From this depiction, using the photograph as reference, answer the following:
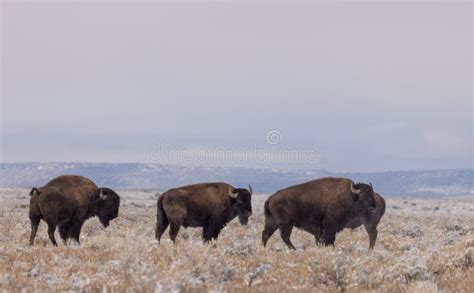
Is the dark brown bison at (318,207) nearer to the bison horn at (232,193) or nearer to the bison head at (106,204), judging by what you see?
the bison horn at (232,193)

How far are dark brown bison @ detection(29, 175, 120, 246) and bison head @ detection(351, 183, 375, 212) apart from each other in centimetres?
610

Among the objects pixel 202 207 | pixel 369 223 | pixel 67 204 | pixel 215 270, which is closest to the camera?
pixel 215 270

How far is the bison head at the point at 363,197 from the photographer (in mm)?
17375

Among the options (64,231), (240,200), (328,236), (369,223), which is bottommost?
(328,236)

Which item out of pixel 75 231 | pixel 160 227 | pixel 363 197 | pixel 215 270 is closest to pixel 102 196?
pixel 75 231

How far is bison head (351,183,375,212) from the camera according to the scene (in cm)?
1738

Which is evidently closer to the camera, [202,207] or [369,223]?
[202,207]

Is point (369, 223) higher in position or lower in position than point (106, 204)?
lower

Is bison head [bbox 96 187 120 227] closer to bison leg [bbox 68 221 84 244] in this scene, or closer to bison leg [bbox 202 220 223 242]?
bison leg [bbox 68 221 84 244]

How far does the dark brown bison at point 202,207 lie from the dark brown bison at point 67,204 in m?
1.63

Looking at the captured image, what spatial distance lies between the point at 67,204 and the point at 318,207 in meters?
5.89

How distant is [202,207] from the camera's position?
1711cm

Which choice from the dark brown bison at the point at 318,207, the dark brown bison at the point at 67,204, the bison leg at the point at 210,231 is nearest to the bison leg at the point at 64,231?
the dark brown bison at the point at 67,204

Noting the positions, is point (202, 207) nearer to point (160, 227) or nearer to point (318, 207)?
point (160, 227)
